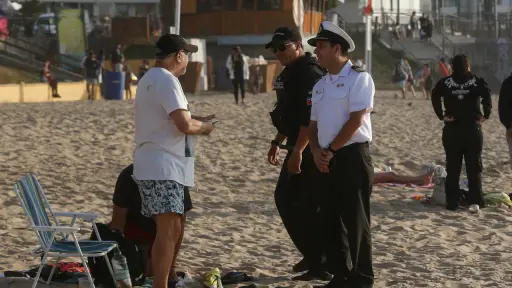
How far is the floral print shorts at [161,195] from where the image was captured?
5.75 meters

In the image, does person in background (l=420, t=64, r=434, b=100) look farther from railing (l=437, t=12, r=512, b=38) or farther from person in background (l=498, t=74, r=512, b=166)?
person in background (l=498, t=74, r=512, b=166)

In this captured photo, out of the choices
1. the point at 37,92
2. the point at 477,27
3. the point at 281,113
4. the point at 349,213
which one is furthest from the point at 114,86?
the point at 477,27

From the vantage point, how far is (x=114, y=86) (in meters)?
29.9

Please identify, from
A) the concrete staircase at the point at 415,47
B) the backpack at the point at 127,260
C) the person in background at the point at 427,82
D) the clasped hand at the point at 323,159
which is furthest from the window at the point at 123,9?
the clasped hand at the point at 323,159

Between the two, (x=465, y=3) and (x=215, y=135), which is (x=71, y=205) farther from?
(x=465, y=3)

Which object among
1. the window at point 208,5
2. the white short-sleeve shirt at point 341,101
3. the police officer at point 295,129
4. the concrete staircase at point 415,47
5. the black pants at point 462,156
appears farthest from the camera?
the concrete staircase at point 415,47

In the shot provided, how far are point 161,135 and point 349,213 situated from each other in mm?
1261

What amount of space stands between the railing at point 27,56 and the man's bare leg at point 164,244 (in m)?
32.2

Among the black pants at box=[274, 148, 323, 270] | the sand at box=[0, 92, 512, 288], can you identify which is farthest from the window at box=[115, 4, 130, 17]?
the black pants at box=[274, 148, 323, 270]

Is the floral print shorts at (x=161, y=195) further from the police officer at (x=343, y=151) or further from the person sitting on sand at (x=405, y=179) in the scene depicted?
the person sitting on sand at (x=405, y=179)

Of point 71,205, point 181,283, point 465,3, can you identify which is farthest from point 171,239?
point 465,3

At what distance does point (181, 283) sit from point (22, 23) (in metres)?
38.7

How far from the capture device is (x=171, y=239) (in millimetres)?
5871

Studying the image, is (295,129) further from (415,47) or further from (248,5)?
(415,47)
